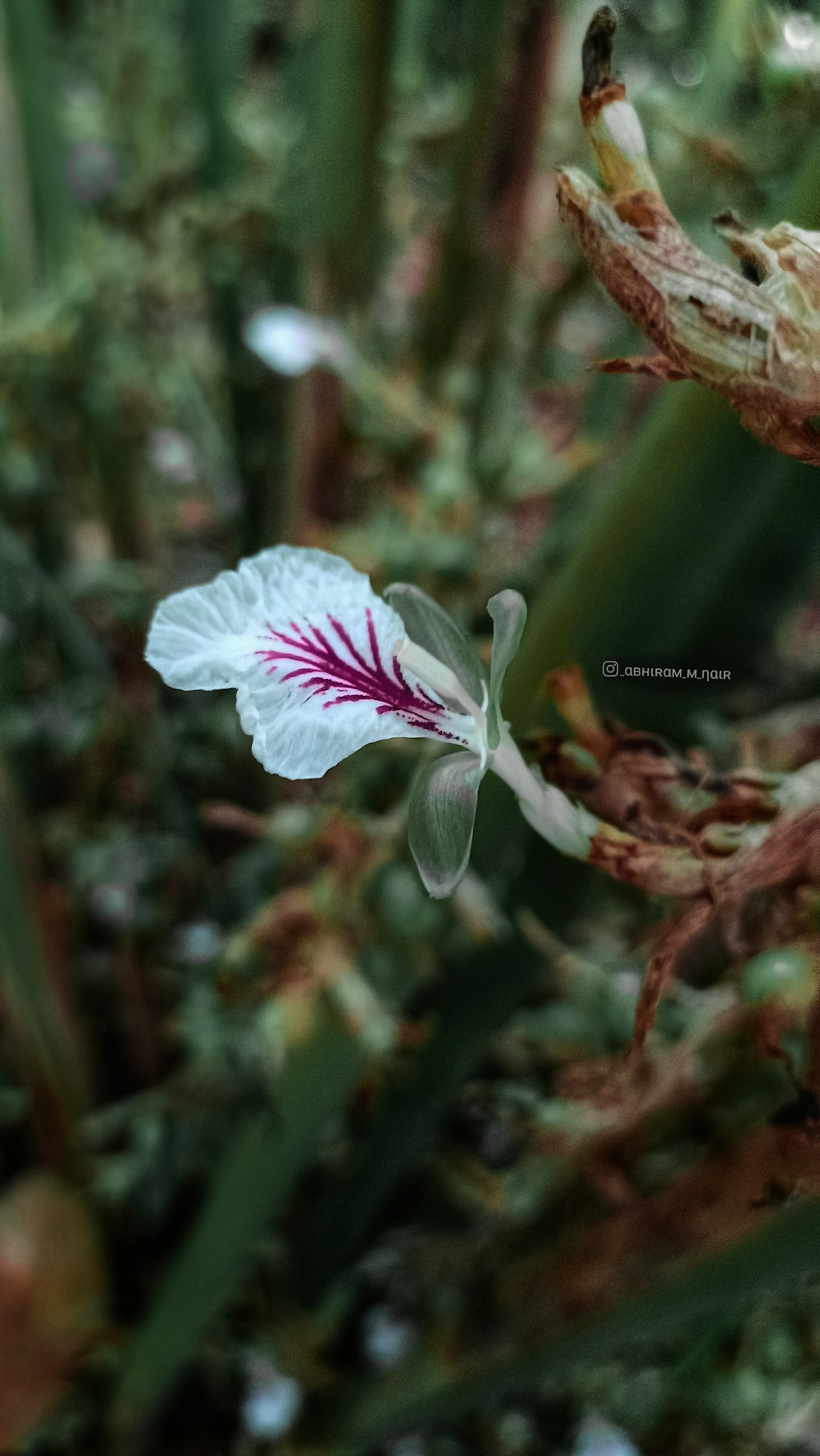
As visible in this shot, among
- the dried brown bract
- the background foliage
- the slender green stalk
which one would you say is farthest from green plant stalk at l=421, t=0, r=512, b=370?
the dried brown bract

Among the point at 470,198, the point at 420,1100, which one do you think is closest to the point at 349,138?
the point at 470,198

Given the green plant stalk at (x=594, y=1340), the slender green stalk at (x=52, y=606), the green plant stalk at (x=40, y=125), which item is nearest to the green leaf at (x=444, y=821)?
the green plant stalk at (x=594, y=1340)

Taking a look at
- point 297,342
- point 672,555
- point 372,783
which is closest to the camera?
point 672,555


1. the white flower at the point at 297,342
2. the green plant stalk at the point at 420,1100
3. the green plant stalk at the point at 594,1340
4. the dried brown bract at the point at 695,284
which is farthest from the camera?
the white flower at the point at 297,342

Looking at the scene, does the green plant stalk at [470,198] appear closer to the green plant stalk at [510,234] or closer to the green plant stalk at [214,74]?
the green plant stalk at [510,234]

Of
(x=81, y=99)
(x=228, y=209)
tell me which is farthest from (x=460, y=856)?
(x=81, y=99)

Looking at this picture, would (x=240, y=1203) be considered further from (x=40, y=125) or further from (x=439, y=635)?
(x=40, y=125)

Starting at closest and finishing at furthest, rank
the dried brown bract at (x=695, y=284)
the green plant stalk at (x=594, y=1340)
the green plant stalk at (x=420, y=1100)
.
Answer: the dried brown bract at (x=695, y=284)
the green plant stalk at (x=594, y=1340)
the green plant stalk at (x=420, y=1100)
